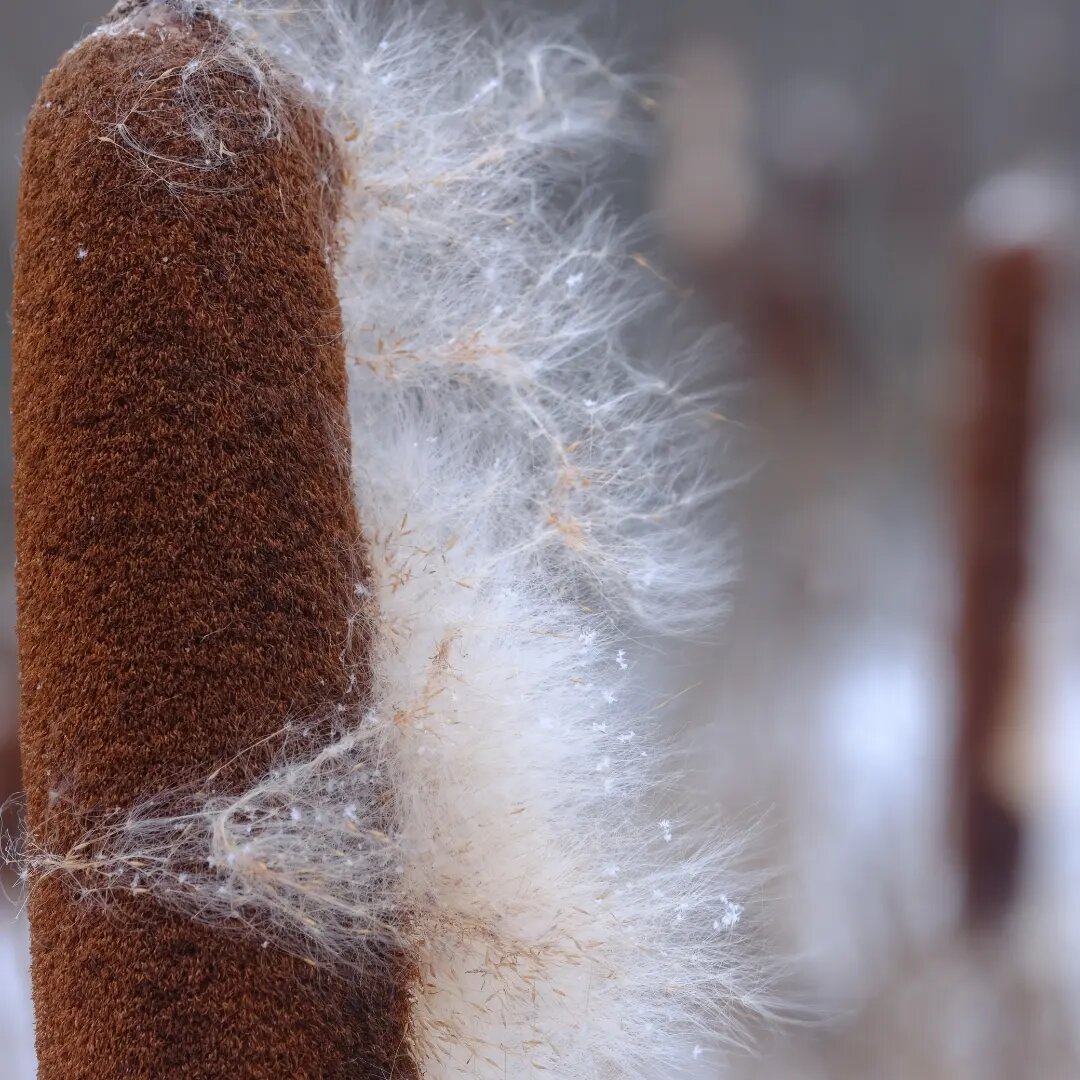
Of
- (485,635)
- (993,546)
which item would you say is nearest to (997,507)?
(993,546)

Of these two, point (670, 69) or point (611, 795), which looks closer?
point (611, 795)

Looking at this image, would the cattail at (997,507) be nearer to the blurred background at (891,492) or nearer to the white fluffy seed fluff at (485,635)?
the blurred background at (891,492)

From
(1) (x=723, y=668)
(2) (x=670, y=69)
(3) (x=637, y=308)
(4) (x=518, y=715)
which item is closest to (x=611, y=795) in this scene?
(4) (x=518, y=715)

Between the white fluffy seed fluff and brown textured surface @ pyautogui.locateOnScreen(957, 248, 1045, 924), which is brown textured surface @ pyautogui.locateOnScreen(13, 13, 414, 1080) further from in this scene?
brown textured surface @ pyautogui.locateOnScreen(957, 248, 1045, 924)

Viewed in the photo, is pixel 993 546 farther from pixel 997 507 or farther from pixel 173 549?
pixel 173 549

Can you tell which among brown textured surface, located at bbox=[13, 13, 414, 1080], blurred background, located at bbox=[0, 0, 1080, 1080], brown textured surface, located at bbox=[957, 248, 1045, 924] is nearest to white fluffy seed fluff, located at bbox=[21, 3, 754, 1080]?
brown textured surface, located at bbox=[13, 13, 414, 1080]

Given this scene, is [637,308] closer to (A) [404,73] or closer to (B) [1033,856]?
(A) [404,73]

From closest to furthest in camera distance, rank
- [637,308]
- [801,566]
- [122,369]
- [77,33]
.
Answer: [122,369], [637,308], [77,33], [801,566]

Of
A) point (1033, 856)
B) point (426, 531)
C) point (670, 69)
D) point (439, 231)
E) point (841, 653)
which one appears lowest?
point (1033, 856)
